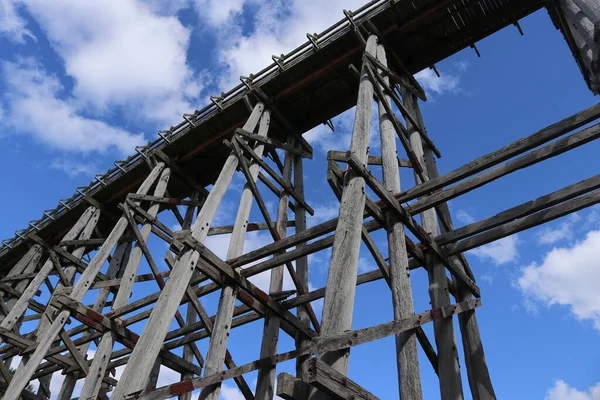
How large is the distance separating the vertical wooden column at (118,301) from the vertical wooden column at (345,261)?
4297 mm

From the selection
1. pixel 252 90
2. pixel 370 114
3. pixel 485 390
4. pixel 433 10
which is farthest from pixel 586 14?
pixel 252 90

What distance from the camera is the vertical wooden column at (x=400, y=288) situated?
3.77 meters

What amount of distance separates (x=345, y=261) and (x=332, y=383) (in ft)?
4.01

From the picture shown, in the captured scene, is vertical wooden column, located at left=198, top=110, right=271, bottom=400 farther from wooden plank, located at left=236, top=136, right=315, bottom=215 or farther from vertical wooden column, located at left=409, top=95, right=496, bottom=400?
vertical wooden column, located at left=409, top=95, right=496, bottom=400

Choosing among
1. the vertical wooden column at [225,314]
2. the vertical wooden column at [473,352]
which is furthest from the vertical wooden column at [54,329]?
the vertical wooden column at [473,352]

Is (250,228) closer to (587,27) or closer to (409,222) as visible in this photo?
(409,222)

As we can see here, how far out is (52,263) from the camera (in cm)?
1077

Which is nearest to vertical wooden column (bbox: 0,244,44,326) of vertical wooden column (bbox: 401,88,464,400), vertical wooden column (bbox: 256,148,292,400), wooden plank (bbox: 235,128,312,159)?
wooden plank (bbox: 235,128,312,159)

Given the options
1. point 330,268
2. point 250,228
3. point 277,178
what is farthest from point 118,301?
point 330,268

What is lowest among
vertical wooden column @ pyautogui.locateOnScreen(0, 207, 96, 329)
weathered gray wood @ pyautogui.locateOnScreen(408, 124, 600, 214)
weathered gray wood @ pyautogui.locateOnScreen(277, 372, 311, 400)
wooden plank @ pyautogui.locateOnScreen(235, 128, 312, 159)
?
weathered gray wood @ pyautogui.locateOnScreen(277, 372, 311, 400)

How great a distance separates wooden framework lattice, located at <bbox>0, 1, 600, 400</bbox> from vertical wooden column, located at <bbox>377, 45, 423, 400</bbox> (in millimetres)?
11

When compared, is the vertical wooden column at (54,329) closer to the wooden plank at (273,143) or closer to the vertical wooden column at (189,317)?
the vertical wooden column at (189,317)

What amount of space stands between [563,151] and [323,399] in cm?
315

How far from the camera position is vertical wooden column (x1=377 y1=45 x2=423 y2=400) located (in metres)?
3.77
